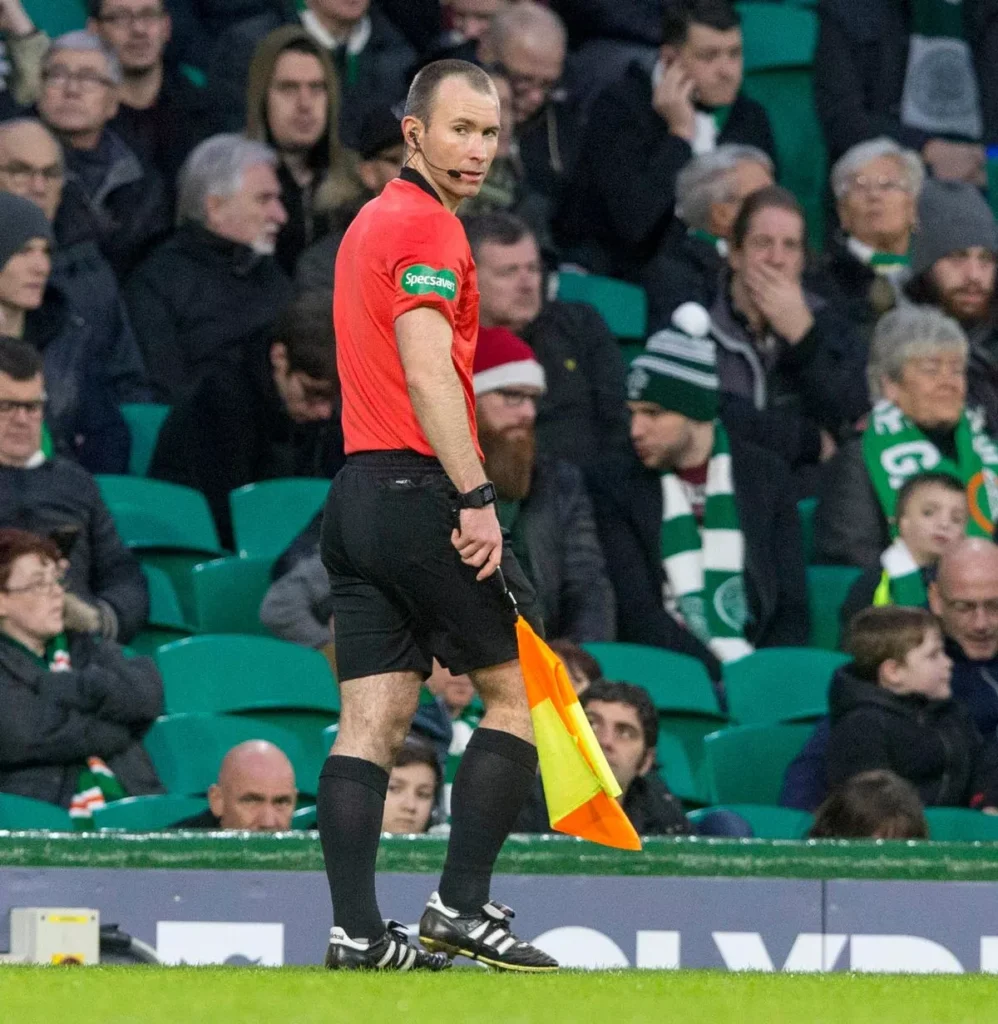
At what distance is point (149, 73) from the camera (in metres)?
9.87

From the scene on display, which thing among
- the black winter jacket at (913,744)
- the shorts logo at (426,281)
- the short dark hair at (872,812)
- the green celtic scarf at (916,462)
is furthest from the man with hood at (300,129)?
the shorts logo at (426,281)

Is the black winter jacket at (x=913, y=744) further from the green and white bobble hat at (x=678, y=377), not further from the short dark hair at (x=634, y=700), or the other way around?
the green and white bobble hat at (x=678, y=377)

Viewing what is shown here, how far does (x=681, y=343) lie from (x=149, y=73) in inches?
105

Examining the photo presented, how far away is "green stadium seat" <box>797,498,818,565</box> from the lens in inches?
353

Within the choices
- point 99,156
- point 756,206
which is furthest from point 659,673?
point 99,156

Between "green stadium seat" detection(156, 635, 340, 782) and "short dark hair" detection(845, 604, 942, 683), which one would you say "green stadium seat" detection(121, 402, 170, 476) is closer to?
"green stadium seat" detection(156, 635, 340, 782)

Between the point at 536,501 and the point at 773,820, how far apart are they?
4.52ft

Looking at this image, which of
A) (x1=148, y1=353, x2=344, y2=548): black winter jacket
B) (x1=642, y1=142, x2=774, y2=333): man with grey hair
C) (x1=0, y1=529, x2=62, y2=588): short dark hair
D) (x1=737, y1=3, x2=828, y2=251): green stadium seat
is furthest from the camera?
(x1=737, y1=3, x2=828, y2=251): green stadium seat

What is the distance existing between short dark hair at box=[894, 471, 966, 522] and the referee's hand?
4152 millimetres

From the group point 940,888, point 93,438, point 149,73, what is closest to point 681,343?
point 93,438

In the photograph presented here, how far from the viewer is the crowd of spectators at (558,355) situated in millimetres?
7391

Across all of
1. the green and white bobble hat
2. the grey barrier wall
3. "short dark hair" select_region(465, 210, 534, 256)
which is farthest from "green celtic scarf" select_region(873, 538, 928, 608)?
the grey barrier wall

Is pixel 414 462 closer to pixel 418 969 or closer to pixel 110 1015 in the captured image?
pixel 418 969

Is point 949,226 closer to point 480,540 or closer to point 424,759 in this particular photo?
point 424,759
